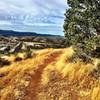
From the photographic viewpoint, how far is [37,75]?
2962 cm

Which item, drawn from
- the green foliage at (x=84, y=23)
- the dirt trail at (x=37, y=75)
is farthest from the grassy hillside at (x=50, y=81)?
the green foliage at (x=84, y=23)

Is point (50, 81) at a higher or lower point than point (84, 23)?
lower

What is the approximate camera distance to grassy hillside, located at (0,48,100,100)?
2478 centimetres

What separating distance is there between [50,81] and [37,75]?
240cm

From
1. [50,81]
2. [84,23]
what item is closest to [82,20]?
[84,23]

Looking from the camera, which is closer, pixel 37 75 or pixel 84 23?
pixel 84 23

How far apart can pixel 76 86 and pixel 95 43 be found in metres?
3.69

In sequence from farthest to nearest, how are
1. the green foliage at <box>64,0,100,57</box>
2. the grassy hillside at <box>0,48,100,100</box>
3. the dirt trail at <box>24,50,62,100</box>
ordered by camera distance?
the green foliage at <box>64,0,100,57</box>, the dirt trail at <box>24,50,62,100</box>, the grassy hillside at <box>0,48,100,100</box>

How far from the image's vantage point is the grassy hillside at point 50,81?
2478 centimetres

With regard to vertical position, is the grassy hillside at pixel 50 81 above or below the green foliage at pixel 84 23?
below

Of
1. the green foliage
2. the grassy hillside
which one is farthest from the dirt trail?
the green foliage

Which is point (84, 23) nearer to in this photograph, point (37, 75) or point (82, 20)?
point (82, 20)

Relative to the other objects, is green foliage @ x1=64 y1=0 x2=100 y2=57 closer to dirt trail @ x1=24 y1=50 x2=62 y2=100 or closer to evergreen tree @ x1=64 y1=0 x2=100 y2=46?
evergreen tree @ x1=64 y1=0 x2=100 y2=46

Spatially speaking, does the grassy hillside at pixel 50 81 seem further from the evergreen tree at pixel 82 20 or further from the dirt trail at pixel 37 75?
the evergreen tree at pixel 82 20
